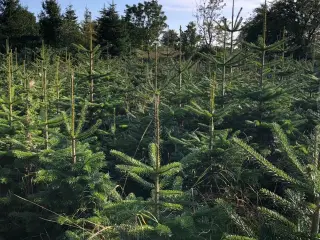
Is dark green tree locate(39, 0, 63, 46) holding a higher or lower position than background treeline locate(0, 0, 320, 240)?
higher

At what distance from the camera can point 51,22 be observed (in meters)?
26.8

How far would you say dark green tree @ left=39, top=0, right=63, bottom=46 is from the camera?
1043 inches

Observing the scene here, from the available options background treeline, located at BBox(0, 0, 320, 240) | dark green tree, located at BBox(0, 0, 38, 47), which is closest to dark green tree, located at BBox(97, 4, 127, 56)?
dark green tree, located at BBox(0, 0, 38, 47)

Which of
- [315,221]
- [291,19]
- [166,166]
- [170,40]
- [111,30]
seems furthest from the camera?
[291,19]

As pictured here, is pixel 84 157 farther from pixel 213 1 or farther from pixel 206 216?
pixel 213 1

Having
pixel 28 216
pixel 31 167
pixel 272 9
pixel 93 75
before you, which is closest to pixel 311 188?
pixel 28 216

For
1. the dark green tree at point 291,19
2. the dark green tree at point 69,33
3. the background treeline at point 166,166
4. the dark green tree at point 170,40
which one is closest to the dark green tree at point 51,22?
the dark green tree at point 69,33

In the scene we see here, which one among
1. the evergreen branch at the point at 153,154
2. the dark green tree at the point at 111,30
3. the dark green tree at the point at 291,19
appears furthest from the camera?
the dark green tree at the point at 291,19

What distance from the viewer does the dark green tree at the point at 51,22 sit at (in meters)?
26.5

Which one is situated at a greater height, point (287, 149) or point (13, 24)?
point (13, 24)

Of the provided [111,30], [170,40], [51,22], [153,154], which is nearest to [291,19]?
[170,40]

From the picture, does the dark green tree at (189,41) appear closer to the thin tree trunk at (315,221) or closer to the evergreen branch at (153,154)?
the evergreen branch at (153,154)

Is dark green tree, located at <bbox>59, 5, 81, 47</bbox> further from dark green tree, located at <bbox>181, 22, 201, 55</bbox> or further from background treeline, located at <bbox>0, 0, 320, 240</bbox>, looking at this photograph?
background treeline, located at <bbox>0, 0, 320, 240</bbox>

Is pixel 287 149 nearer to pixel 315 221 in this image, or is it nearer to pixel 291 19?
pixel 315 221
